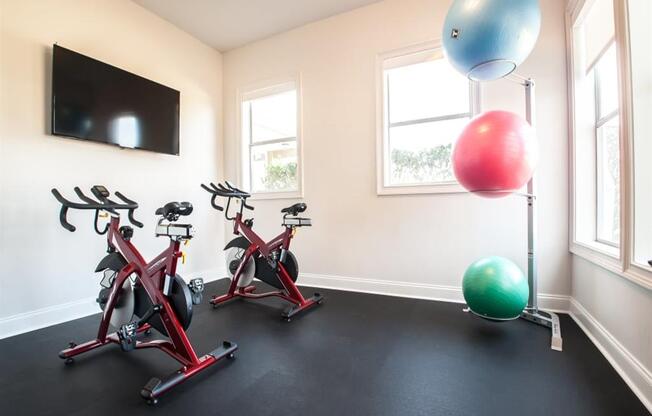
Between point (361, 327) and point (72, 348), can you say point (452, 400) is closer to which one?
point (361, 327)

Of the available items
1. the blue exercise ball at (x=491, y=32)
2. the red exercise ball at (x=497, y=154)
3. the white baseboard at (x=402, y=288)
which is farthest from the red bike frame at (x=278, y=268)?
the blue exercise ball at (x=491, y=32)

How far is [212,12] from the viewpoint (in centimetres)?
367

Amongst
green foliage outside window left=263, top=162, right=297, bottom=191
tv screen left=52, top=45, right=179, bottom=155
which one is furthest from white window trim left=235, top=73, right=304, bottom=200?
tv screen left=52, top=45, right=179, bottom=155

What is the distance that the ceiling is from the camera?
139 inches

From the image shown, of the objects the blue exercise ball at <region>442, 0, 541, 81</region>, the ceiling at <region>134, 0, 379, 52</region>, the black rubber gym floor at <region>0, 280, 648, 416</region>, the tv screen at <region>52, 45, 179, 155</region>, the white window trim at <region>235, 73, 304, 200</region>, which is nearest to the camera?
the black rubber gym floor at <region>0, 280, 648, 416</region>

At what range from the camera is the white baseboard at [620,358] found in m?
1.55

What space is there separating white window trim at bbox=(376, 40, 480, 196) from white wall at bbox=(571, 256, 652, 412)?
1.34 meters

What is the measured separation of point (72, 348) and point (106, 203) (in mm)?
1057

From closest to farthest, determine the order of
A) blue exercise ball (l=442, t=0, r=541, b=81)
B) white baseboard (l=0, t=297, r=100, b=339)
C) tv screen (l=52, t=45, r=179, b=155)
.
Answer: blue exercise ball (l=442, t=0, r=541, b=81) < white baseboard (l=0, t=297, r=100, b=339) < tv screen (l=52, t=45, r=179, b=155)

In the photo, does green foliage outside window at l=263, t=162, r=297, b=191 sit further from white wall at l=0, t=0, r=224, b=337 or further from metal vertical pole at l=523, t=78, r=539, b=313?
metal vertical pole at l=523, t=78, r=539, b=313

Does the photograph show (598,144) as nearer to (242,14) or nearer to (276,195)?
(276,195)

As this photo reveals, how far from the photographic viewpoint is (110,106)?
A: 3115 mm

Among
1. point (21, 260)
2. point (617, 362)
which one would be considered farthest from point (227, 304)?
point (617, 362)

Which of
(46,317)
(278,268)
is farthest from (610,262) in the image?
(46,317)
